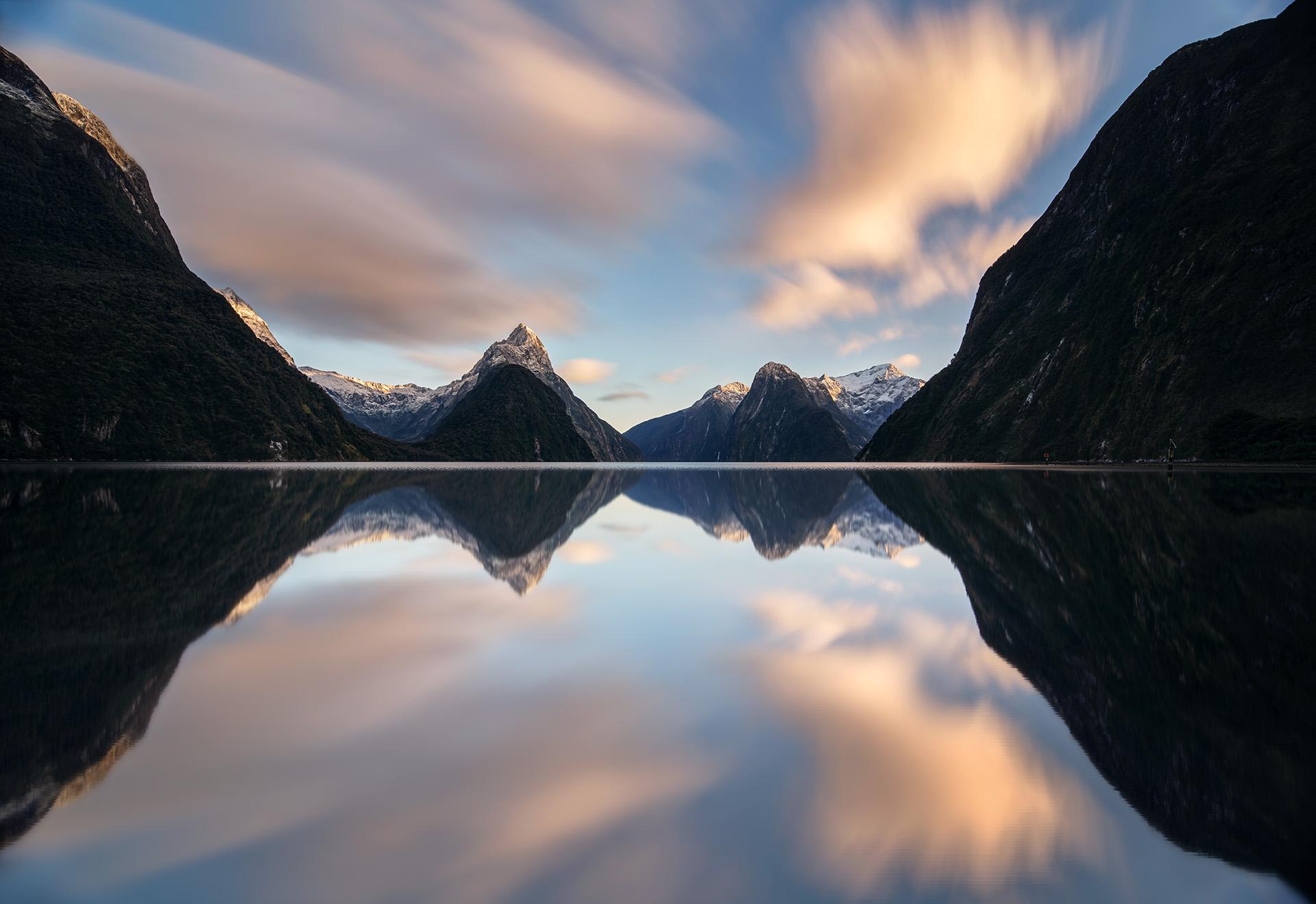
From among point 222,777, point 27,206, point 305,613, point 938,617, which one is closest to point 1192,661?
point 938,617

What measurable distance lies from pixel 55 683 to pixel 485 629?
469 cm

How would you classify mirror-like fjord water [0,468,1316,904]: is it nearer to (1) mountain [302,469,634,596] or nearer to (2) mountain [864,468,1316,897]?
(2) mountain [864,468,1316,897]

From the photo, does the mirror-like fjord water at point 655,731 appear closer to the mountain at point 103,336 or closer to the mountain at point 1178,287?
the mountain at point 1178,287

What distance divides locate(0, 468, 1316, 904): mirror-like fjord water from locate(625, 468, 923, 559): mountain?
4737 millimetres

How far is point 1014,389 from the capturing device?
155625mm

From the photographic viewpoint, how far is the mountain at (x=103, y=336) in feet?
409

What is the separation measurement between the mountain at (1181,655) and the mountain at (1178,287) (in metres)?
86.8

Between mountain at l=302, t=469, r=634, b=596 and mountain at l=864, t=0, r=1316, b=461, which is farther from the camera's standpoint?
mountain at l=864, t=0, r=1316, b=461

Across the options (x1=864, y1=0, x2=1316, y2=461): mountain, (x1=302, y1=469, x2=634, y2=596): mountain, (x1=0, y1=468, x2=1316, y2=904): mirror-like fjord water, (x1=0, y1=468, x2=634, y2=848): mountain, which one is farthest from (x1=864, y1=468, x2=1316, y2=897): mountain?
(x1=864, y1=0, x2=1316, y2=461): mountain

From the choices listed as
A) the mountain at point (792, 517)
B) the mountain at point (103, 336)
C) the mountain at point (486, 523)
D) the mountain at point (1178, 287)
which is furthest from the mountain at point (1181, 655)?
→ the mountain at point (103, 336)

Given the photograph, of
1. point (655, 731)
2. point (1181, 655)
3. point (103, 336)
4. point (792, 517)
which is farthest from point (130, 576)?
point (103, 336)

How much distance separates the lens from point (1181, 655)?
301 inches

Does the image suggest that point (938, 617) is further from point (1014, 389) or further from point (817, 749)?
point (1014, 389)

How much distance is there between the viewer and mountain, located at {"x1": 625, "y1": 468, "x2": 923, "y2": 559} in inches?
763
